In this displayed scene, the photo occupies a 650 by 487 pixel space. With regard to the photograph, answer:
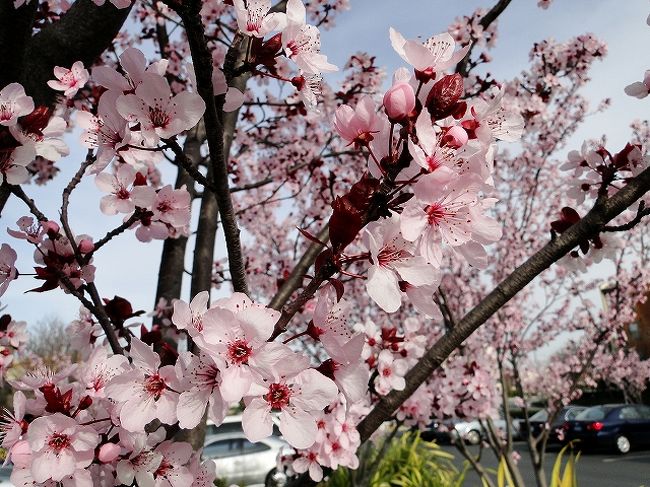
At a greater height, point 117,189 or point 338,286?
point 117,189

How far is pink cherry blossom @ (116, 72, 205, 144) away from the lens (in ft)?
3.49

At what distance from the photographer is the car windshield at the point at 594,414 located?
12.0 m

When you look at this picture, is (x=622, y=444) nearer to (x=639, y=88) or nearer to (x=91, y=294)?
(x=639, y=88)

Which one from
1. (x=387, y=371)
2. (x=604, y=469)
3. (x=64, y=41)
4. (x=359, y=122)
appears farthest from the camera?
(x=604, y=469)

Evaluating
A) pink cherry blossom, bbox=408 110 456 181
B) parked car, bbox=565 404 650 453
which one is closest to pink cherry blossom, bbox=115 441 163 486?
pink cherry blossom, bbox=408 110 456 181

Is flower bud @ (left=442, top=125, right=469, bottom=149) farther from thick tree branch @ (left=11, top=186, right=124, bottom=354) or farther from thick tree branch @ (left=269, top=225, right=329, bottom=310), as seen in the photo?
thick tree branch @ (left=11, top=186, right=124, bottom=354)

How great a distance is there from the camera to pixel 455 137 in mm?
922

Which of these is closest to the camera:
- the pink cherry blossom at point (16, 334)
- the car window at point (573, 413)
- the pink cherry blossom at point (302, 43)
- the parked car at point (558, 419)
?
the pink cherry blossom at point (302, 43)

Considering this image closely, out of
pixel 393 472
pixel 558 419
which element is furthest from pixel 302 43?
pixel 558 419

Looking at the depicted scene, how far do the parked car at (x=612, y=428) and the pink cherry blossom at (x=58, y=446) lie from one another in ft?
40.9

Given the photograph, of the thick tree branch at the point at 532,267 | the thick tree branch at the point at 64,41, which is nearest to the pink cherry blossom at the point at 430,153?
the thick tree branch at the point at 532,267

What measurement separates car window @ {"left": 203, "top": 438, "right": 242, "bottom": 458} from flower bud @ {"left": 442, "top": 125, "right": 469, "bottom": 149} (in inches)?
347

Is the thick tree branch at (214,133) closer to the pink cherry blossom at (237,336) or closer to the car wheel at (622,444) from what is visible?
the pink cherry blossom at (237,336)

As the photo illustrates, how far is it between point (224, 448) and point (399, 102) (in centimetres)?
908
